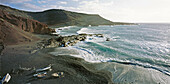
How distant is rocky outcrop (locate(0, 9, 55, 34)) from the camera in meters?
15.8

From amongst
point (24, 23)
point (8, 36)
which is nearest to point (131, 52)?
point (8, 36)

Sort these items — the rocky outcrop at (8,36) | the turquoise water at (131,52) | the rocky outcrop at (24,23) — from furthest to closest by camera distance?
the rocky outcrop at (24,23) < the rocky outcrop at (8,36) < the turquoise water at (131,52)

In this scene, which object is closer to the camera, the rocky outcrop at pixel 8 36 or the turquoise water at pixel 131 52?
the turquoise water at pixel 131 52

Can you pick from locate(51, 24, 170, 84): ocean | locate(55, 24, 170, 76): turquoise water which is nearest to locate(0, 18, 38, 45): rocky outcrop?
locate(51, 24, 170, 84): ocean

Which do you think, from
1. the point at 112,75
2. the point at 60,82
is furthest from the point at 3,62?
the point at 112,75

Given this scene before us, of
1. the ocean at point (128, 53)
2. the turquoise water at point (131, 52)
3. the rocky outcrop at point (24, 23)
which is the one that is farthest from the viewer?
the rocky outcrop at point (24, 23)

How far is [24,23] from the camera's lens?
1816 cm

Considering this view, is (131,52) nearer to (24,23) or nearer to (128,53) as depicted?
(128,53)

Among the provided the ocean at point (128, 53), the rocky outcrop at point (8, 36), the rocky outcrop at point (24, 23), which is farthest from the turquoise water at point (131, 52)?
the rocky outcrop at point (24, 23)

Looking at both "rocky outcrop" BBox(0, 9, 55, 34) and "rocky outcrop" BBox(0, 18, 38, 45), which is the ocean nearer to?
"rocky outcrop" BBox(0, 18, 38, 45)

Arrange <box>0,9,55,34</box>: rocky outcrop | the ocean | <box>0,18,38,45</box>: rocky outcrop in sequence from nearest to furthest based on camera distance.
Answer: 1. the ocean
2. <box>0,18,38,45</box>: rocky outcrop
3. <box>0,9,55,34</box>: rocky outcrop

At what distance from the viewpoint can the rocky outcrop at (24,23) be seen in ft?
51.8

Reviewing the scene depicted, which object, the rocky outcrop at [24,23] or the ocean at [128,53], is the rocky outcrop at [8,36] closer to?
the rocky outcrop at [24,23]

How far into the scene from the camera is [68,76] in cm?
563
